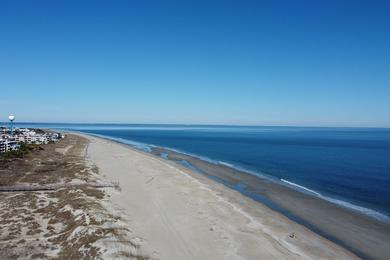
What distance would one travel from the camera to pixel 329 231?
19078mm

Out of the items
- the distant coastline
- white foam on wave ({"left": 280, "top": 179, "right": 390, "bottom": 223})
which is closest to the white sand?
the distant coastline

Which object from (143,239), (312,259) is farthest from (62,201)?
(312,259)

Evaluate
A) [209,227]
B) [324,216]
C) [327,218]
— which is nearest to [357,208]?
[324,216]

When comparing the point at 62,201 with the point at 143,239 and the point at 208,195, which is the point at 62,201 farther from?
the point at 208,195

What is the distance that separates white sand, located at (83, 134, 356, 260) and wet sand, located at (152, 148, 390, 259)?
1279mm

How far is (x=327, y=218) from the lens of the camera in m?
21.7

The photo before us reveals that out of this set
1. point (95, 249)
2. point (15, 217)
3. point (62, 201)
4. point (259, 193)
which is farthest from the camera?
point (259, 193)

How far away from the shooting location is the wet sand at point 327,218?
1700cm

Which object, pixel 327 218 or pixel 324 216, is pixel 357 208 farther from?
pixel 327 218

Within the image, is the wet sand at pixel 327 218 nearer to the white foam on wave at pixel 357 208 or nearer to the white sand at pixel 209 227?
the white foam on wave at pixel 357 208

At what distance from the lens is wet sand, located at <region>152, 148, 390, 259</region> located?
17002mm

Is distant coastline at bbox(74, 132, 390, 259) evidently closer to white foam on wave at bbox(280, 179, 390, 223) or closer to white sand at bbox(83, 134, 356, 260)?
white foam on wave at bbox(280, 179, 390, 223)

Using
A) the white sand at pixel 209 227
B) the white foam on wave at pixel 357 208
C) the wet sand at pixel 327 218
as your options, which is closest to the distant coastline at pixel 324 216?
the wet sand at pixel 327 218

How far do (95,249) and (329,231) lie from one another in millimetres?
13967
